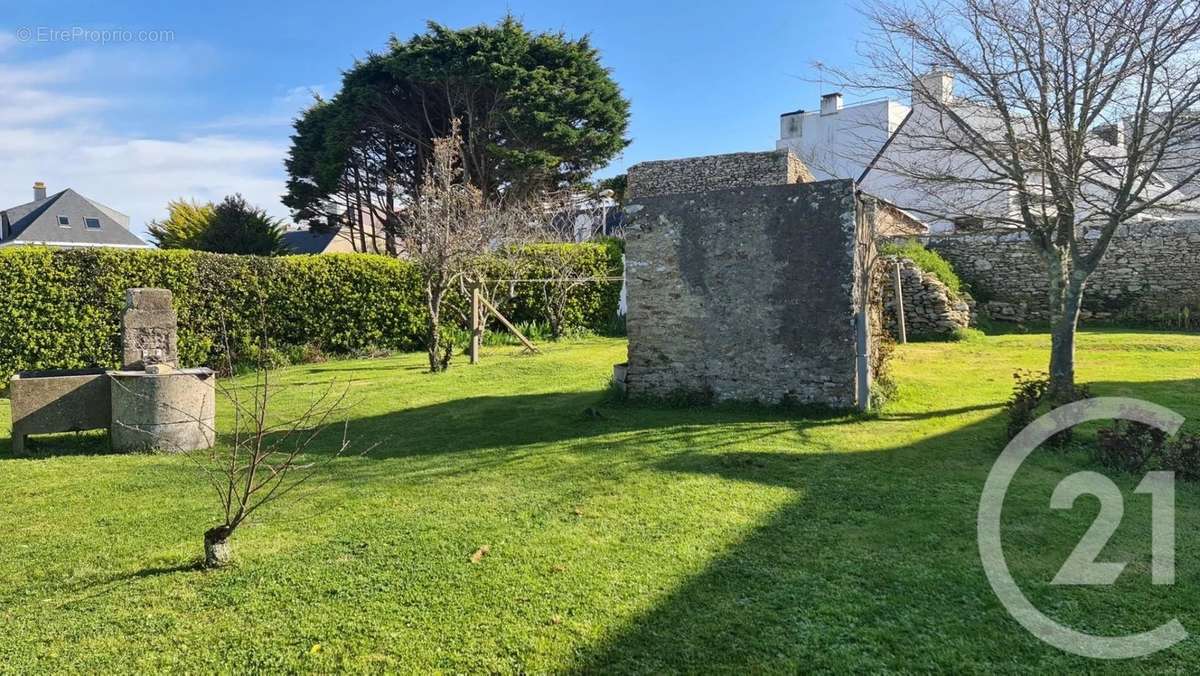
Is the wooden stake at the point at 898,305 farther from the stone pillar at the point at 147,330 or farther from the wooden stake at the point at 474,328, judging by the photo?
the stone pillar at the point at 147,330

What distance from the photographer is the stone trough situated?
21.7ft

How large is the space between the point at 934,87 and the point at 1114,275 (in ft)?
38.4

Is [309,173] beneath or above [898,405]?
above

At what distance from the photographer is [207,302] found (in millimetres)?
12273

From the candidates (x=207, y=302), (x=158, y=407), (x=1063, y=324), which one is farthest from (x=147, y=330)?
(x=1063, y=324)

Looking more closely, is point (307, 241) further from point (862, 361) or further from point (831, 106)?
point (862, 361)

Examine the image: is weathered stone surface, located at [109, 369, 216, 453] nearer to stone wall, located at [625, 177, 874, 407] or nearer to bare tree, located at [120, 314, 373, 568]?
bare tree, located at [120, 314, 373, 568]

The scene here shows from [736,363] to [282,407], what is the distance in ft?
19.3

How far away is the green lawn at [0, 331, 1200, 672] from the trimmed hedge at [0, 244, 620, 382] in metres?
4.44

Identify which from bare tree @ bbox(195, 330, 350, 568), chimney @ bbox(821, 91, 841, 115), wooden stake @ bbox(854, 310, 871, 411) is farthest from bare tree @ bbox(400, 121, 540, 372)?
chimney @ bbox(821, 91, 841, 115)

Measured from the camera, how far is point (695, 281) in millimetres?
8164

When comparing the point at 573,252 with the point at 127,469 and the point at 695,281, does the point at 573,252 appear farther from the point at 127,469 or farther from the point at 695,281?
the point at 127,469

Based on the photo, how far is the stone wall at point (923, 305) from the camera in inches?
562

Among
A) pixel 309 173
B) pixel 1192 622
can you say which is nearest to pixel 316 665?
pixel 1192 622
